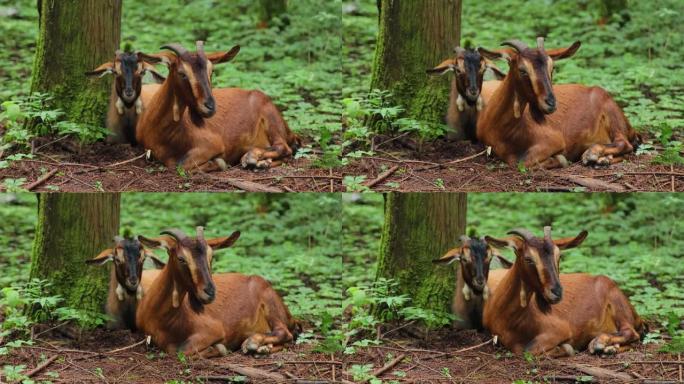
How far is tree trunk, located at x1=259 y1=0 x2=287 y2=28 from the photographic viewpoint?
1310 centimetres

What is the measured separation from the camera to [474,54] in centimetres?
1220

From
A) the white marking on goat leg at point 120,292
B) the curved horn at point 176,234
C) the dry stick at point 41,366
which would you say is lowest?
the dry stick at point 41,366

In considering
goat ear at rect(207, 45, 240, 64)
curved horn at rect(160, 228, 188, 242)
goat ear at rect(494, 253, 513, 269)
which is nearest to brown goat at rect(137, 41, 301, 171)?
goat ear at rect(207, 45, 240, 64)

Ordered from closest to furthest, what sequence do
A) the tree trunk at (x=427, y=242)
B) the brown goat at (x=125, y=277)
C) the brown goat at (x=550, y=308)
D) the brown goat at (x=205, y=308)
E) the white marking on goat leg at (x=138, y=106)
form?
1. the brown goat at (x=205, y=308)
2. the brown goat at (x=550, y=308)
3. the brown goat at (x=125, y=277)
4. the white marking on goat leg at (x=138, y=106)
5. the tree trunk at (x=427, y=242)

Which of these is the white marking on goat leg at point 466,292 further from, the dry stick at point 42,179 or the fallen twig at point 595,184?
the dry stick at point 42,179

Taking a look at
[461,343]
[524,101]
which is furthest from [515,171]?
[461,343]

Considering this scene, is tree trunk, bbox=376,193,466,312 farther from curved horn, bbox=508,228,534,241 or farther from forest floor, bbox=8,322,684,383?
curved horn, bbox=508,228,534,241

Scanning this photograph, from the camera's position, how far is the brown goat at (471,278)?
1220 cm

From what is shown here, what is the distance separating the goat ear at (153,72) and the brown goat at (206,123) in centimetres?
10

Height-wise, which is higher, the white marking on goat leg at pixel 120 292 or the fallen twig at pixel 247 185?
the fallen twig at pixel 247 185

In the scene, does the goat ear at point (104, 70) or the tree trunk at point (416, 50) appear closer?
the goat ear at point (104, 70)

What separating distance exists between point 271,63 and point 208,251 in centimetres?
210

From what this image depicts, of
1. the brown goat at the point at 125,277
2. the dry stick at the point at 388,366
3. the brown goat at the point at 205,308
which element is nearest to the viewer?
the brown goat at the point at 205,308

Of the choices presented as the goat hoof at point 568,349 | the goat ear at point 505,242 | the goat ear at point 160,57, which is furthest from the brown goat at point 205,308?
the goat hoof at point 568,349
